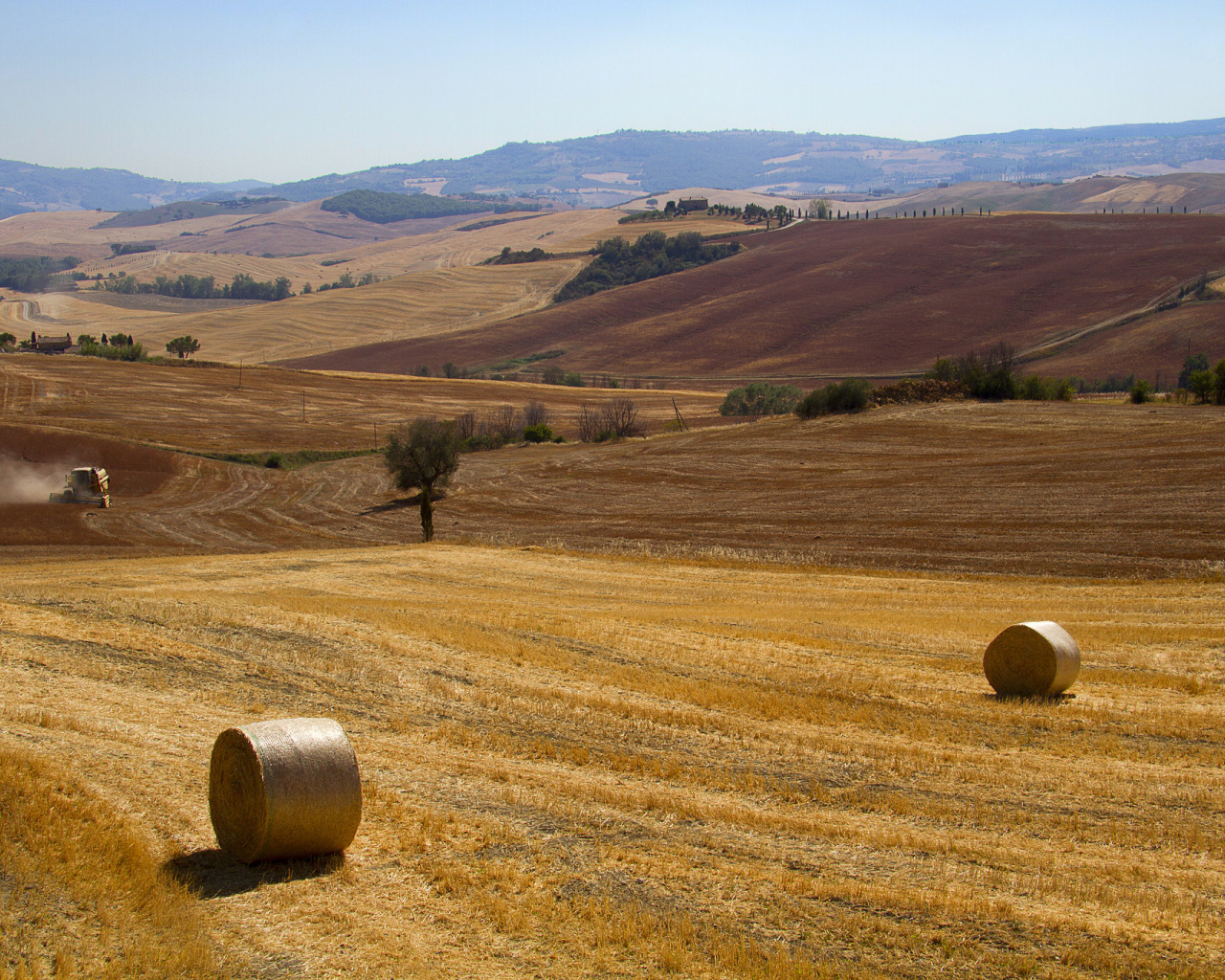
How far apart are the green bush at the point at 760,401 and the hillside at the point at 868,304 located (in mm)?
21646

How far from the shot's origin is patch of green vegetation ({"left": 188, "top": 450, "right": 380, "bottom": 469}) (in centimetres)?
5512

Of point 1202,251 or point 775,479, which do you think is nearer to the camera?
point 775,479

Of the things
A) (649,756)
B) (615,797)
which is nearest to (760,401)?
(649,756)

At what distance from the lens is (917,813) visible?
9.64 m

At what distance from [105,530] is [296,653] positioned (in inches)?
1111

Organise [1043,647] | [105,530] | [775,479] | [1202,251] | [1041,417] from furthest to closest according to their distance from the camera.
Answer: [1202,251] → [1041,417] → [775,479] → [105,530] → [1043,647]

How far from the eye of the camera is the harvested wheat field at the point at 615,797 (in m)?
6.79

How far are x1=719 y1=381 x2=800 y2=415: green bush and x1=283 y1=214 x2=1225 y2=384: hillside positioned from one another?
2165 centimetres

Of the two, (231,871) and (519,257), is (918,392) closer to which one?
(231,871)

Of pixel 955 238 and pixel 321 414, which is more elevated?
pixel 955 238

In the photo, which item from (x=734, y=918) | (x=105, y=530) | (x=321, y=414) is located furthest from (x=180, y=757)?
(x=321, y=414)

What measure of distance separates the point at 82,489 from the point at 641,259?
390 feet

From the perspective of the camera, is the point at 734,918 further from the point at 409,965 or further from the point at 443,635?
the point at 443,635

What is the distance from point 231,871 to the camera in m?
7.69
